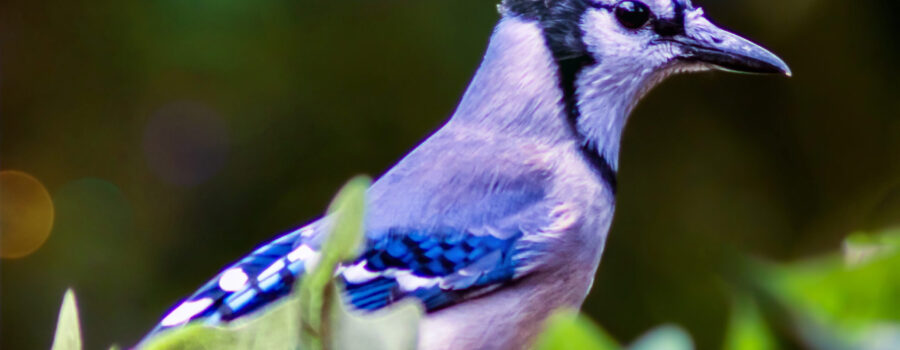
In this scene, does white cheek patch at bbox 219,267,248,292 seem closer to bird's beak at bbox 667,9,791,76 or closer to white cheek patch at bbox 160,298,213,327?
white cheek patch at bbox 160,298,213,327

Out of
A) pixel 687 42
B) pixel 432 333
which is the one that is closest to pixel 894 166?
pixel 687 42

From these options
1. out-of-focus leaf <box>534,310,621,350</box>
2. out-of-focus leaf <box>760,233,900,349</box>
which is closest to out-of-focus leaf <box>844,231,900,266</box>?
out-of-focus leaf <box>760,233,900,349</box>

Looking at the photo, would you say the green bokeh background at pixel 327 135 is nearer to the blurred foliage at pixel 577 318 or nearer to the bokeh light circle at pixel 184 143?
the bokeh light circle at pixel 184 143

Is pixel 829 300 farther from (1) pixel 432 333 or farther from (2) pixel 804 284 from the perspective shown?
(1) pixel 432 333

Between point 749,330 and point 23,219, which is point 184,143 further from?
point 749,330

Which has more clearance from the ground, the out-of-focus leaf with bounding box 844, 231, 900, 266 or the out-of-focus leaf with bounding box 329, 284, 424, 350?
the out-of-focus leaf with bounding box 329, 284, 424, 350

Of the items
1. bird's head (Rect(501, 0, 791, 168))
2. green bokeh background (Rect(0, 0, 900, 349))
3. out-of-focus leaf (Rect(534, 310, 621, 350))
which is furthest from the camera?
green bokeh background (Rect(0, 0, 900, 349))

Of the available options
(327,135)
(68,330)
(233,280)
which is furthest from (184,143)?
(68,330)
